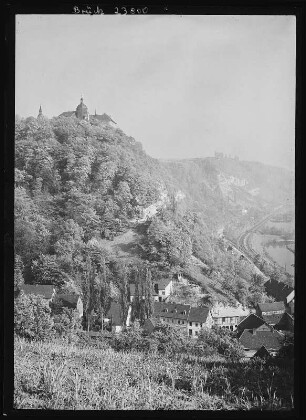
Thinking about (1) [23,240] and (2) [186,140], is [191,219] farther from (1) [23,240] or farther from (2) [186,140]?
(1) [23,240]

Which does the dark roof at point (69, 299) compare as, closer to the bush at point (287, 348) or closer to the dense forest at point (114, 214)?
the dense forest at point (114, 214)

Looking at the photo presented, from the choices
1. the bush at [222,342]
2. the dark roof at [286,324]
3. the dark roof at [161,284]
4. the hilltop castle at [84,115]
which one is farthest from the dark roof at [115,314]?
the hilltop castle at [84,115]

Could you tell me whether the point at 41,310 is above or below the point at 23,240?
below

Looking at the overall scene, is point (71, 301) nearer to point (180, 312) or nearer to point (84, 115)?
point (180, 312)
